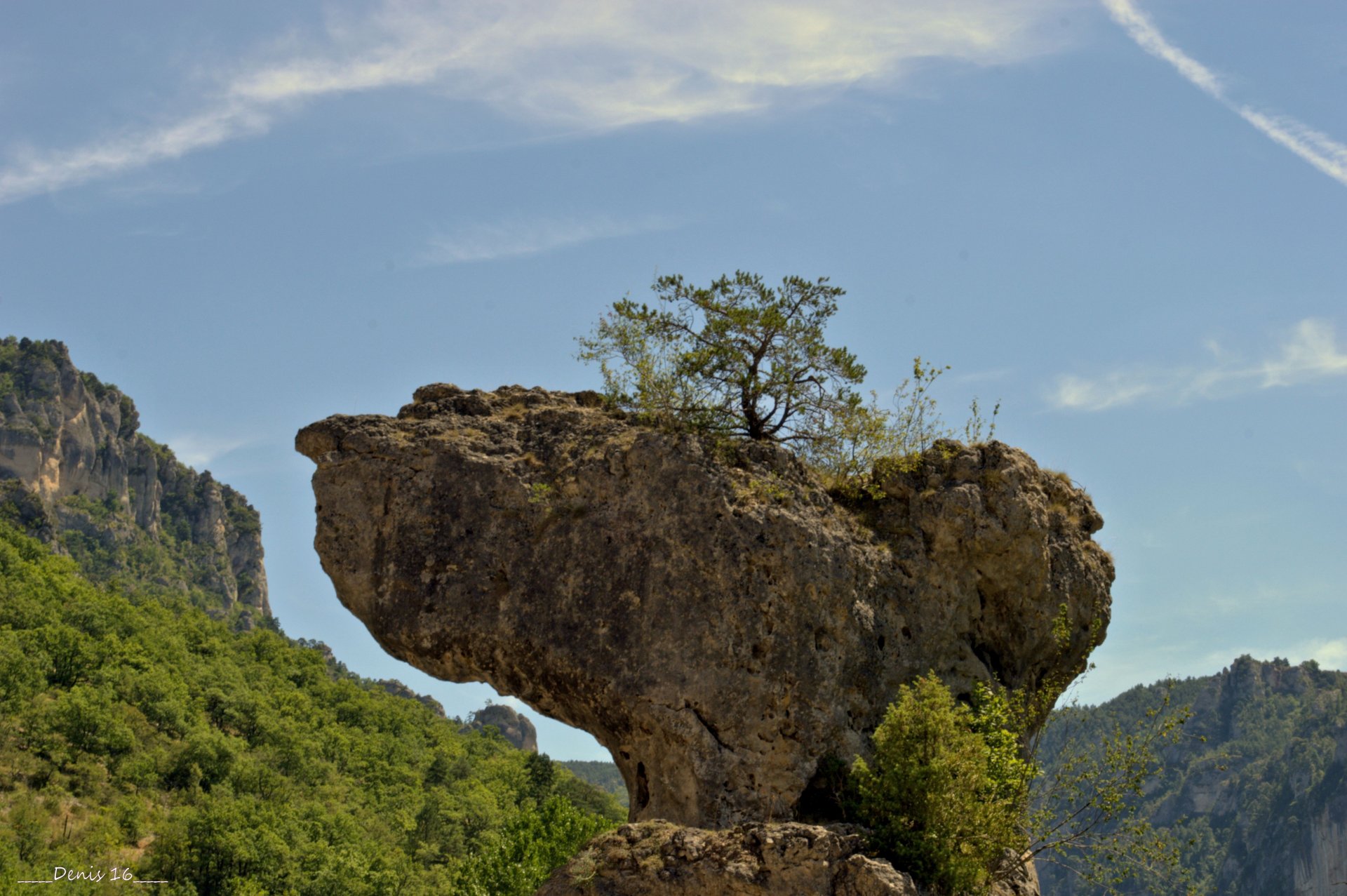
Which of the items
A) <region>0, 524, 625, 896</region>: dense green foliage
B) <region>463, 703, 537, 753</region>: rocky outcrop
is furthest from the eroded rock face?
<region>463, 703, 537, 753</region>: rocky outcrop

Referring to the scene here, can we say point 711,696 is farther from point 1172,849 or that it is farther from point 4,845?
point 4,845

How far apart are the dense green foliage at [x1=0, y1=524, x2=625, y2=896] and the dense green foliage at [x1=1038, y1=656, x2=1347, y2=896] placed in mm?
76372

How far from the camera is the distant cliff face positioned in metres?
146

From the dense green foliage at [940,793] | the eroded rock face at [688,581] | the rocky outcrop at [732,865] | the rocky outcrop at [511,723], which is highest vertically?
the rocky outcrop at [511,723]

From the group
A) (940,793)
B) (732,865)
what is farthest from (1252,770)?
(732,865)

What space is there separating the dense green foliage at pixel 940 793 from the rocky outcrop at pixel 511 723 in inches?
6196

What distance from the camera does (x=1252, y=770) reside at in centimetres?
17425

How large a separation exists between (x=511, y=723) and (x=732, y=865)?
167 meters

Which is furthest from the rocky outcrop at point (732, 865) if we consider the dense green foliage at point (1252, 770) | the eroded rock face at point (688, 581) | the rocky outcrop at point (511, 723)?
the rocky outcrop at point (511, 723)

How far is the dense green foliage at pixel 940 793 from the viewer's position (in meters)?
11.8

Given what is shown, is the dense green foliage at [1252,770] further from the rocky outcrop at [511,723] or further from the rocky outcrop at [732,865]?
the rocky outcrop at [732,865]

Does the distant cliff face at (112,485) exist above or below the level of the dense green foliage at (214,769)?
above

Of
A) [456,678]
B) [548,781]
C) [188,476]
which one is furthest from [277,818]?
[188,476]

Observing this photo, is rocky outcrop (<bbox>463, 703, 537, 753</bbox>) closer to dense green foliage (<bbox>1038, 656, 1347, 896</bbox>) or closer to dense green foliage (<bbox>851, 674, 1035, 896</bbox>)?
dense green foliage (<bbox>1038, 656, 1347, 896</bbox>)
